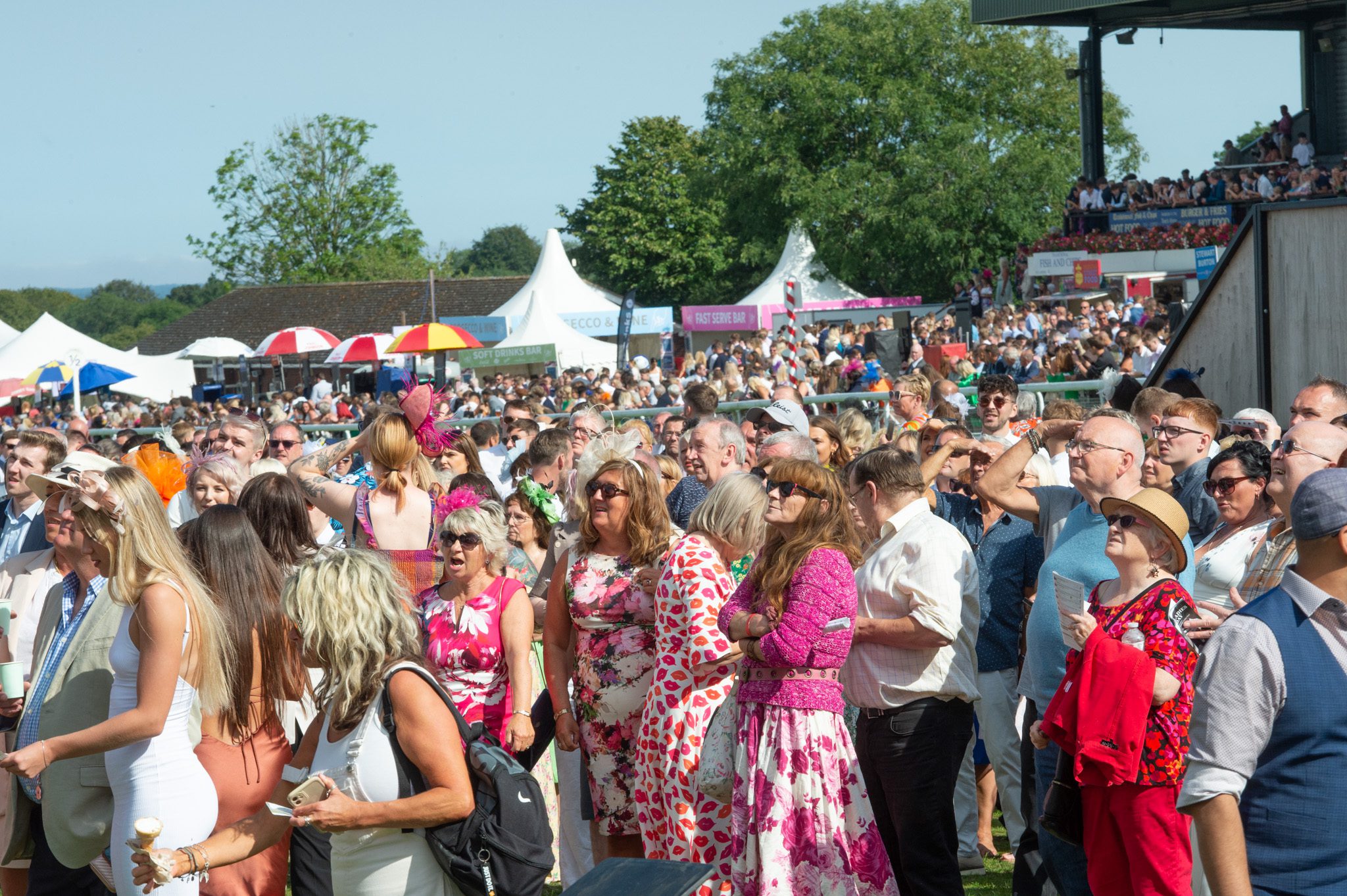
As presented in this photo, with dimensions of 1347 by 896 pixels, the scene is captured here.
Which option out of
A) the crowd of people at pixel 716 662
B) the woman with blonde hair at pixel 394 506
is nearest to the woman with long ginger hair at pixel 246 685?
the crowd of people at pixel 716 662

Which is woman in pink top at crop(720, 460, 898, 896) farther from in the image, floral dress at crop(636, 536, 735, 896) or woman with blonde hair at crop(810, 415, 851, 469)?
woman with blonde hair at crop(810, 415, 851, 469)

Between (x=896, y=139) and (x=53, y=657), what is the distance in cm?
5125

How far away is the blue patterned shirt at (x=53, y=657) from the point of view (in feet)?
13.3

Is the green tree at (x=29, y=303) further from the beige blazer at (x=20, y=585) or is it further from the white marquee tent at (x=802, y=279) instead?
the beige blazer at (x=20, y=585)

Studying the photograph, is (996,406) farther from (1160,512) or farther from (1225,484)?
(1160,512)

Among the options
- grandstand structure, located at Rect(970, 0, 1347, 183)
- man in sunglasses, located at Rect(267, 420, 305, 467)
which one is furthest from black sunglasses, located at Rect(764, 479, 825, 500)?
grandstand structure, located at Rect(970, 0, 1347, 183)

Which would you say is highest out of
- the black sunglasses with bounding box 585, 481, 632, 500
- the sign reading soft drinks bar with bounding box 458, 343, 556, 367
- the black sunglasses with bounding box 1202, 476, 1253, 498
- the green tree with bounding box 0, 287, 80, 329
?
the green tree with bounding box 0, 287, 80, 329

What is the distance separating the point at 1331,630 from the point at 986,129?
52443mm

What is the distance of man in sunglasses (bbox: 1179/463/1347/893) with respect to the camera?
266 cm

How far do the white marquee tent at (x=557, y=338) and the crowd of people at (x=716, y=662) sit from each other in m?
26.3

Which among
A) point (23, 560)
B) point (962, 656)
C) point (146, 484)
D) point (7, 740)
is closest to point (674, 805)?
point (962, 656)

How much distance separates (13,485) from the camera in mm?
6250

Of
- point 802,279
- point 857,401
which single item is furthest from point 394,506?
point 802,279

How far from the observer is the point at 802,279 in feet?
153
